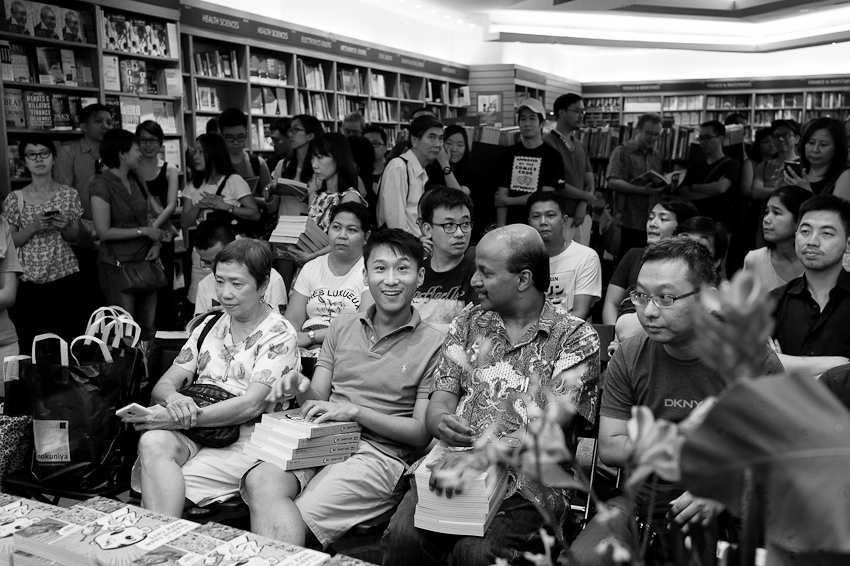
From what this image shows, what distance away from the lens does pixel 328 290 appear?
340 cm

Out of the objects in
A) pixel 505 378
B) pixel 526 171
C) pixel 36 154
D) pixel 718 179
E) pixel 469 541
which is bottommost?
pixel 469 541

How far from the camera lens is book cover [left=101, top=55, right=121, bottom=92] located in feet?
20.6

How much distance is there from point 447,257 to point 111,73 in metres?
4.39

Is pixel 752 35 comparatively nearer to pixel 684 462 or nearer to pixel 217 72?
pixel 217 72

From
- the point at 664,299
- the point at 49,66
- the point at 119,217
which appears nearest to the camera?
the point at 664,299

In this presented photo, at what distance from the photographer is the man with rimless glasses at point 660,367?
1875 mm

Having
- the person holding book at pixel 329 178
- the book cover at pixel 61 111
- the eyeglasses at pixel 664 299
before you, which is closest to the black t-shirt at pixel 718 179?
the person holding book at pixel 329 178

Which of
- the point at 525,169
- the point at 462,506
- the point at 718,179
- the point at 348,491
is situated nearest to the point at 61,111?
the point at 525,169

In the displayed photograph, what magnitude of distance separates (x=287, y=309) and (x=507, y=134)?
13.0ft

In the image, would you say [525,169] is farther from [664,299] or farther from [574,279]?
[664,299]

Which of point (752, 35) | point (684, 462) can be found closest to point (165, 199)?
point (684, 462)

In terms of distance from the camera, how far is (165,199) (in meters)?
5.67

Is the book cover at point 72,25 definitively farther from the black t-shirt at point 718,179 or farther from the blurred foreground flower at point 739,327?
the blurred foreground flower at point 739,327

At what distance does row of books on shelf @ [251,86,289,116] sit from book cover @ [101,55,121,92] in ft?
7.17
